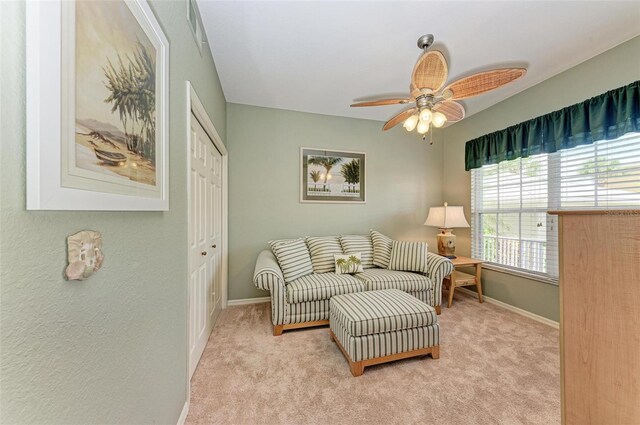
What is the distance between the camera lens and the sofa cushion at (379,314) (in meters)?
1.74

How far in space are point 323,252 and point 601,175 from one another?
2.76m

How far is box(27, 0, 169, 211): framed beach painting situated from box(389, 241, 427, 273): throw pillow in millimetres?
2637

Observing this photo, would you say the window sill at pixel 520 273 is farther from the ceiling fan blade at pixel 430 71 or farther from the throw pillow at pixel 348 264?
the ceiling fan blade at pixel 430 71

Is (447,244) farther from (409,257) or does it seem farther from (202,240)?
(202,240)

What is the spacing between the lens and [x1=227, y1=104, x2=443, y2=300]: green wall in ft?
10.1

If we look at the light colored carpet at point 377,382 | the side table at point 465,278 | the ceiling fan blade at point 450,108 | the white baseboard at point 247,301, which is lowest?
the light colored carpet at point 377,382

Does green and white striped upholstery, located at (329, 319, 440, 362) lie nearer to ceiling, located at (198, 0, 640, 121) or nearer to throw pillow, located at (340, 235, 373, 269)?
throw pillow, located at (340, 235, 373, 269)

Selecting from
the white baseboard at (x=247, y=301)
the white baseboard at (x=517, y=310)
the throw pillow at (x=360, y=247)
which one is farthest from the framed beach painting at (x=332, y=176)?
the white baseboard at (x=517, y=310)

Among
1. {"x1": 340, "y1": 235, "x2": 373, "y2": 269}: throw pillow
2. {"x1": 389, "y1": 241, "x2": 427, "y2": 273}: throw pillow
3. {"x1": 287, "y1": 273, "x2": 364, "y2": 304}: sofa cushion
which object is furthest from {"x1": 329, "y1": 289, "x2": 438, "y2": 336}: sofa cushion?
{"x1": 340, "y1": 235, "x2": 373, "y2": 269}: throw pillow

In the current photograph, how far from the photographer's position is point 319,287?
240 centimetres

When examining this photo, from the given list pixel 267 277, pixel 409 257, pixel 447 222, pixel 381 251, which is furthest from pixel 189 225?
pixel 447 222

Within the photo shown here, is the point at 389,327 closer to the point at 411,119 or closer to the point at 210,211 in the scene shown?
the point at 411,119

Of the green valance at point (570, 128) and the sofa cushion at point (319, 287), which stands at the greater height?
the green valance at point (570, 128)

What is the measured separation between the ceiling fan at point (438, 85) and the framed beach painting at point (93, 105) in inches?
60.3
